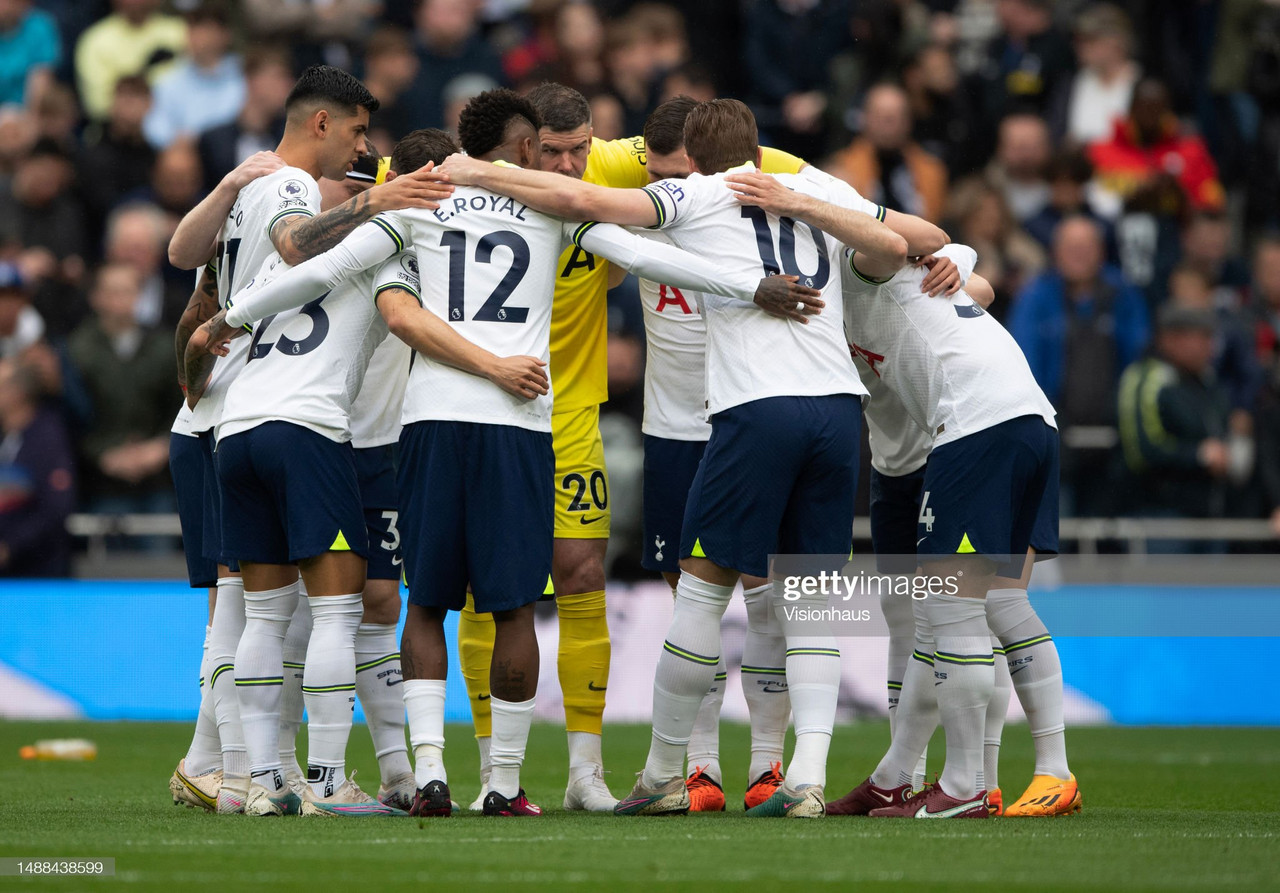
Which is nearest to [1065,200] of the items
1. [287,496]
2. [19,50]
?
[287,496]

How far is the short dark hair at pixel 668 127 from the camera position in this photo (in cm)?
746

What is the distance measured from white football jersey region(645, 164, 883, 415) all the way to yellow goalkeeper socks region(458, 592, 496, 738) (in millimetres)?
1666

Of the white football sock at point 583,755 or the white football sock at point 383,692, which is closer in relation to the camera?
the white football sock at point 383,692

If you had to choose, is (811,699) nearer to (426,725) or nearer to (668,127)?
(426,725)

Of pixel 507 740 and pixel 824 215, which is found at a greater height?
pixel 824 215

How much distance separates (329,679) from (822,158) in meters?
9.67

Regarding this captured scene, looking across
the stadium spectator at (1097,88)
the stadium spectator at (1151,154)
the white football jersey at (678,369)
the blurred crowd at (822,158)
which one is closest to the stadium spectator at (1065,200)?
the blurred crowd at (822,158)

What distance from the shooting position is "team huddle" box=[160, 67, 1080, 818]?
257 inches

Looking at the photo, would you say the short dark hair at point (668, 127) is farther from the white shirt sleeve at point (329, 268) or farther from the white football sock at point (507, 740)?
the white football sock at point (507, 740)

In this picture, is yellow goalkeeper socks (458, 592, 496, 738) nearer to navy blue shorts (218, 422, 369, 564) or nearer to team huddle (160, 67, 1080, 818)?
team huddle (160, 67, 1080, 818)

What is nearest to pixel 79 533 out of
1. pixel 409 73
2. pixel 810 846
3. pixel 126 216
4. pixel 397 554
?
pixel 126 216

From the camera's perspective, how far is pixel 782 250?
674cm

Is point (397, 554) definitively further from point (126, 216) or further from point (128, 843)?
point (126, 216)

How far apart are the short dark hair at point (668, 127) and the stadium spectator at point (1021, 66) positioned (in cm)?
820
